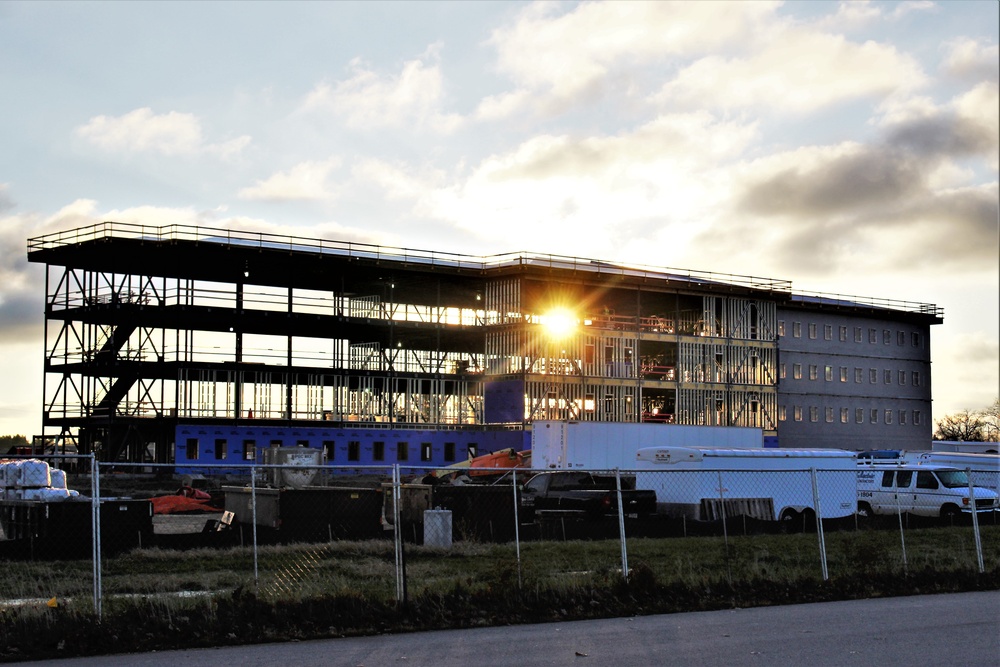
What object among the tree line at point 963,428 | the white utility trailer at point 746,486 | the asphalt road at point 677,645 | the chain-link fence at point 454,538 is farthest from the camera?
the tree line at point 963,428

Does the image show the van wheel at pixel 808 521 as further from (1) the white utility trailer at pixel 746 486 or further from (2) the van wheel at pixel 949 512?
(2) the van wheel at pixel 949 512

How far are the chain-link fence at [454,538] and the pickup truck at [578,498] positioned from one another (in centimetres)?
6

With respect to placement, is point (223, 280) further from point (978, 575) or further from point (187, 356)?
point (978, 575)

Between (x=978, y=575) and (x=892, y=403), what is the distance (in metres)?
89.6

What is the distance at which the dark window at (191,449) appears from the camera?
66938 mm

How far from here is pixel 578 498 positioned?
Answer: 3369cm

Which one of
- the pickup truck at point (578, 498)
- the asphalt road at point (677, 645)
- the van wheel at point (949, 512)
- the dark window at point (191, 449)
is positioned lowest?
the van wheel at point (949, 512)

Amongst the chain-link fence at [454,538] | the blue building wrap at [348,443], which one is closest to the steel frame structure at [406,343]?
the blue building wrap at [348,443]

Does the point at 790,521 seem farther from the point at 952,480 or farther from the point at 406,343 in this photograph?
the point at 406,343

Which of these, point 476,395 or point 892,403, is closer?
point 476,395

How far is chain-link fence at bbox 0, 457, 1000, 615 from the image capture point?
17.8 meters

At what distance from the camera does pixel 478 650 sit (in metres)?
13.1

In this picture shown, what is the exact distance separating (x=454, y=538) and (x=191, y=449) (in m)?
42.9

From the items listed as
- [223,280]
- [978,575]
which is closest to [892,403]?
[223,280]
